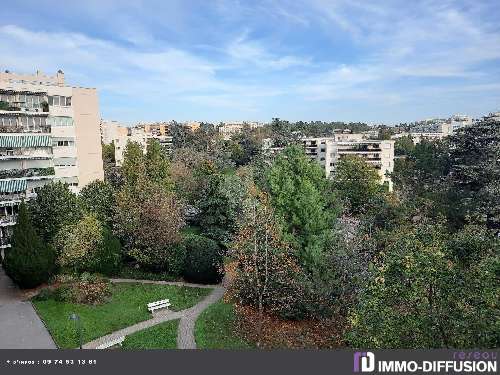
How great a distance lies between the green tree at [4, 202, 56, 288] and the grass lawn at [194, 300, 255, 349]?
34.2 ft

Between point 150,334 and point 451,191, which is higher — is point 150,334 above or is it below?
below

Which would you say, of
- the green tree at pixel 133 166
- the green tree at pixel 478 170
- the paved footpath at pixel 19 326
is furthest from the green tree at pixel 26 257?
the green tree at pixel 478 170

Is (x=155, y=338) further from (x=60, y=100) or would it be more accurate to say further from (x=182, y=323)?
(x=60, y=100)

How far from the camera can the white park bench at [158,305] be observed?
73.1 ft

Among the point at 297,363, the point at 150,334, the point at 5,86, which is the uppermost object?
the point at 5,86

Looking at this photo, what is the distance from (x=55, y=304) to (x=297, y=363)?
57.1 feet

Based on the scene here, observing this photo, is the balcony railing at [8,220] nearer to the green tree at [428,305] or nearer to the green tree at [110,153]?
the green tree at [428,305]

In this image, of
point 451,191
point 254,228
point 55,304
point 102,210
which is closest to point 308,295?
point 254,228

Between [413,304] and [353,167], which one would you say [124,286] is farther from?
[353,167]

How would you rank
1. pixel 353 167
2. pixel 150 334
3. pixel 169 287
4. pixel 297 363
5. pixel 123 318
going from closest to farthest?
pixel 297 363, pixel 150 334, pixel 123 318, pixel 169 287, pixel 353 167

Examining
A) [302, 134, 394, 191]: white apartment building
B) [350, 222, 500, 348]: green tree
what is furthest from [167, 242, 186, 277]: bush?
[302, 134, 394, 191]: white apartment building

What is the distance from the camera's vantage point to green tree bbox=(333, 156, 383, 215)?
158 feet

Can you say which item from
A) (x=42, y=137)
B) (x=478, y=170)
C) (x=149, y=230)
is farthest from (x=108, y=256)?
(x=478, y=170)

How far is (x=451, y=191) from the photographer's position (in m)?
38.4
